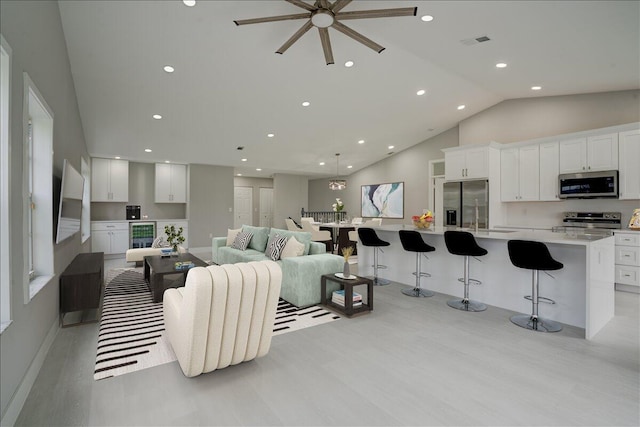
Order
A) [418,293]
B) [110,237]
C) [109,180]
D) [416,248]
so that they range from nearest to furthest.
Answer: [416,248] < [418,293] < [110,237] < [109,180]

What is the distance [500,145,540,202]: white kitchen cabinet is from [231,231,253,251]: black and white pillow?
16.5 ft

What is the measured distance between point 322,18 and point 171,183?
7.40 m

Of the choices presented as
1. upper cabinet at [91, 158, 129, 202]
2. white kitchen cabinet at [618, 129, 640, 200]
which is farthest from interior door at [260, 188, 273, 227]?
white kitchen cabinet at [618, 129, 640, 200]

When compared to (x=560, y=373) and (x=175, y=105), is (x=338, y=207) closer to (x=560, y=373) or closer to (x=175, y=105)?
(x=175, y=105)

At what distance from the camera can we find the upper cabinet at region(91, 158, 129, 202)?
7.86 metres

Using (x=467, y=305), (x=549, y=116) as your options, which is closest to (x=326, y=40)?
(x=467, y=305)

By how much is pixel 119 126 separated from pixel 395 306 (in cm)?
603

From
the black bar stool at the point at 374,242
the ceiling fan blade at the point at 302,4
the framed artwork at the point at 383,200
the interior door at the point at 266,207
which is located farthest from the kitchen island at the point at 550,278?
the interior door at the point at 266,207

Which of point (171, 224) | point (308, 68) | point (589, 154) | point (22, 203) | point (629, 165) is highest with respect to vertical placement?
point (308, 68)

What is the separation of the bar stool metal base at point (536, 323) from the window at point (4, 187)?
426cm

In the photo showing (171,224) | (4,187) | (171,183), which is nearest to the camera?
(4,187)

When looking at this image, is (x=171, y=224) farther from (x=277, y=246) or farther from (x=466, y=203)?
(x=466, y=203)

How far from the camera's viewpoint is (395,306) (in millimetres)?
4016

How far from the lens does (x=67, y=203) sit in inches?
141
